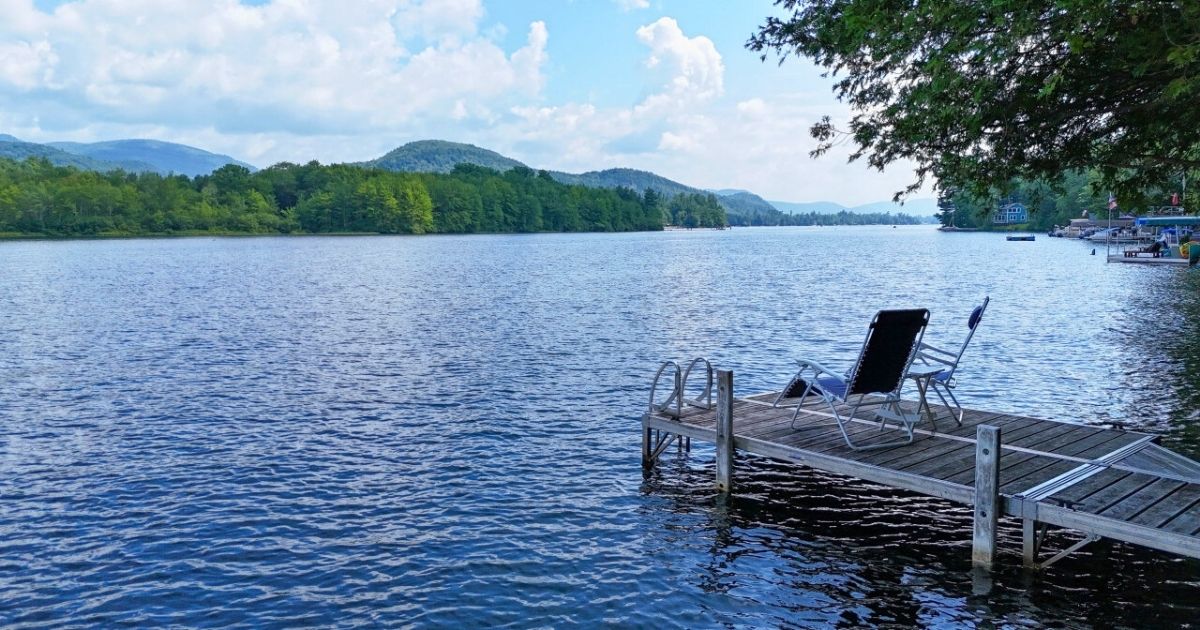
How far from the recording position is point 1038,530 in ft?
27.4

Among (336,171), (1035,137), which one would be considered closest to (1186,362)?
(1035,137)

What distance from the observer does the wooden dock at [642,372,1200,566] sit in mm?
7586

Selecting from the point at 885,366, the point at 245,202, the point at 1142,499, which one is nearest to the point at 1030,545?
the point at 1142,499

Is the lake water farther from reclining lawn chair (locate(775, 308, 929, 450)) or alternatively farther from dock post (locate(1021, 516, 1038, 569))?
reclining lawn chair (locate(775, 308, 929, 450))

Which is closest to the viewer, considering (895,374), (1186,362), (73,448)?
(895,374)

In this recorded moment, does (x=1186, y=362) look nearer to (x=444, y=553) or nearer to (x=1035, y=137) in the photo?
(x=1035, y=137)

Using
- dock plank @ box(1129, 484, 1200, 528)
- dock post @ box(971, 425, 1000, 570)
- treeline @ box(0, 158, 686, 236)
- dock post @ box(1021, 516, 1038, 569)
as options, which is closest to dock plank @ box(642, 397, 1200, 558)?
dock plank @ box(1129, 484, 1200, 528)

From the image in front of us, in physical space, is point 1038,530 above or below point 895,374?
below

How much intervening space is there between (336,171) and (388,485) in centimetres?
18974

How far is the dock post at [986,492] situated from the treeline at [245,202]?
152936 millimetres

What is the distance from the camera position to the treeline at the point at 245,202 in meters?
137

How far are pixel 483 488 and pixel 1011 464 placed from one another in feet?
21.0

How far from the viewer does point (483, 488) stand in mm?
11578

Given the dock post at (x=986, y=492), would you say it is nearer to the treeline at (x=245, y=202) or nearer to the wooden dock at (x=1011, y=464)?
the wooden dock at (x=1011, y=464)
